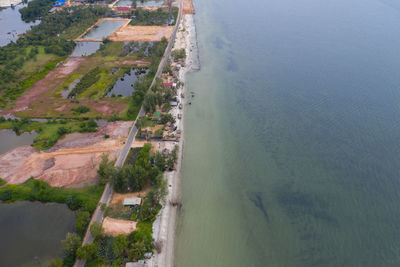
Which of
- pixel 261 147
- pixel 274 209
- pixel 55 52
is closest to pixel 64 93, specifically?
pixel 55 52

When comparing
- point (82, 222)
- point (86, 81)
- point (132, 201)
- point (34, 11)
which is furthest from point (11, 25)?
point (132, 201)

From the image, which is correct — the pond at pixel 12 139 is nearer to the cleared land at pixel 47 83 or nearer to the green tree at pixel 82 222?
the cleared land at pixel 47 83

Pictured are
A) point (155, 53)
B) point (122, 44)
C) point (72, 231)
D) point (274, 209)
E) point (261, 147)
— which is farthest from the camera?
point (122, 44)

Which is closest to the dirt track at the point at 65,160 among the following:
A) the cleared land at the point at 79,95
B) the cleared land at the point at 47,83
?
the cleared land at the point at 79,95

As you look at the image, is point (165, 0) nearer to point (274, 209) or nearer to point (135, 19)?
point (135, 19)

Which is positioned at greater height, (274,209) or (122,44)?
(122,44)
